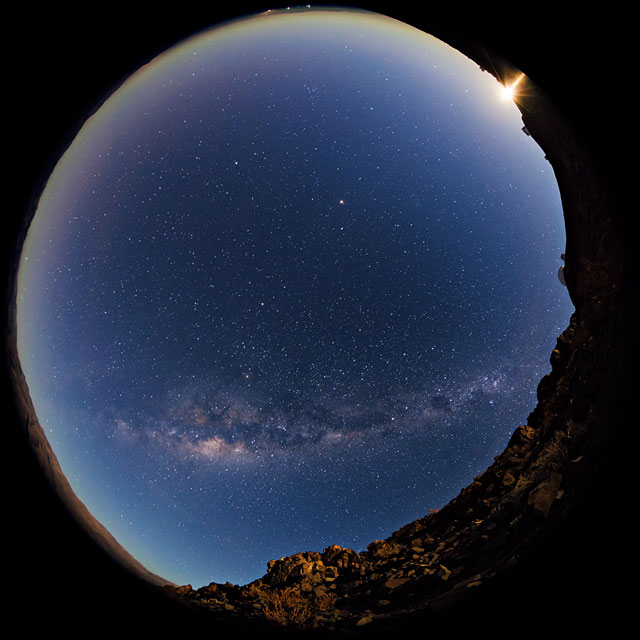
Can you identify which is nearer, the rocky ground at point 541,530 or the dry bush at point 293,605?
the rocky ground at point 541,530

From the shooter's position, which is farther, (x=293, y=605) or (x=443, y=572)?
(x=293, y=605)

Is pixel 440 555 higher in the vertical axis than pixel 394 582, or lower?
higher

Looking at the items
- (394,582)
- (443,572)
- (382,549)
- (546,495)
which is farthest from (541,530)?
(382,549)

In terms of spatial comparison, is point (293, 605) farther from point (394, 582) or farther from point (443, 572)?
point (443, 572)

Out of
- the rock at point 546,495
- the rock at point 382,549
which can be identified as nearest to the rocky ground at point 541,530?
the rock at point 546,495

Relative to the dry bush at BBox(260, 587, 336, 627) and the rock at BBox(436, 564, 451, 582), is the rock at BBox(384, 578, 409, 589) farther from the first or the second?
the dry bush at BBox(260, 587, 336, 627)

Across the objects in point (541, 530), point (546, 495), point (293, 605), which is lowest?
point (293, 605)

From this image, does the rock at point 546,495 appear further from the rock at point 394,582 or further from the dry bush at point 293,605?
the dry bush at point 293,605

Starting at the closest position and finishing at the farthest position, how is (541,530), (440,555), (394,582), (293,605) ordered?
(541,530) → (293,605) → (394,582) → (440,555)
